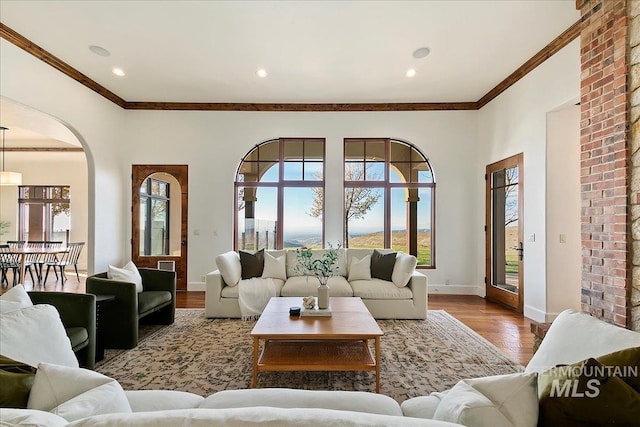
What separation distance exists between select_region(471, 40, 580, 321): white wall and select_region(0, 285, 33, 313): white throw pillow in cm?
507

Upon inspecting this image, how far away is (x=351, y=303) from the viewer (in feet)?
11.4

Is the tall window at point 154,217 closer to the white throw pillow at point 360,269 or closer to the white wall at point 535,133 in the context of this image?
the white throw pillow at point 360,269

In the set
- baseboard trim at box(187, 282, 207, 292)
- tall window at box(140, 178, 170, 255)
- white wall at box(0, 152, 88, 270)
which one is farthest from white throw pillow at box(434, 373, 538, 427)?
white wall at box(0, 152, 88, 270)

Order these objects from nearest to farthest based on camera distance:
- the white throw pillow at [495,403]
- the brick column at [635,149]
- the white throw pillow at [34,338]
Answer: the white throw pillow at [495,403]
the white throw pillow at [34,338]
the brick column at [635,149]

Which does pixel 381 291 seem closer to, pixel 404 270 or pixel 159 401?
pixel 404 270

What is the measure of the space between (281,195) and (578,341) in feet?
16.1

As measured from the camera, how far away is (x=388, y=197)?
5867mm

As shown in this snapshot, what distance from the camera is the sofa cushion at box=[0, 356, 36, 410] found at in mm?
1016

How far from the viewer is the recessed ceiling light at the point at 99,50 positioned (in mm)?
3980

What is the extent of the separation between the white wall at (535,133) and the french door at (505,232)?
14 centimetres

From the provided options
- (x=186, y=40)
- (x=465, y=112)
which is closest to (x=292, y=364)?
(x=186, y=40)

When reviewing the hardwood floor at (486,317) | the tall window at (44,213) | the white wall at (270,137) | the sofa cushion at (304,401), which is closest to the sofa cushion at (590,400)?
the sofa cushion at (304,401)

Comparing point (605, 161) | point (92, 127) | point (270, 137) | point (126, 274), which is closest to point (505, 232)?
point (605, 161)

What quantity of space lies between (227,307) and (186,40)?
3.30m
